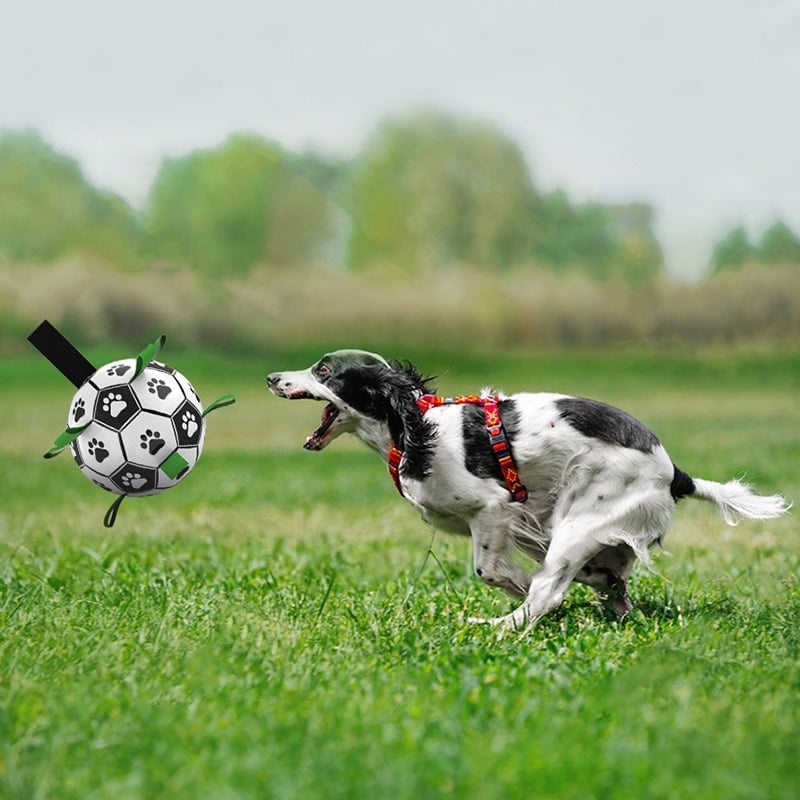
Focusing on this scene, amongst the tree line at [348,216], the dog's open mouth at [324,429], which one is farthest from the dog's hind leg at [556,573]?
the tree line at [348,216]

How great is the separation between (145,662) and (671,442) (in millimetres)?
10898

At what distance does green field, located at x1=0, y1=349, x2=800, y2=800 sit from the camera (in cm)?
322

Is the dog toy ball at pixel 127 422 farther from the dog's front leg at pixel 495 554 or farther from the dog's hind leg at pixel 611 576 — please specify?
the dog's hind leg at pixel 611 576

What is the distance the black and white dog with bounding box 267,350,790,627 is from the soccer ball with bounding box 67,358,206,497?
1.47 feet

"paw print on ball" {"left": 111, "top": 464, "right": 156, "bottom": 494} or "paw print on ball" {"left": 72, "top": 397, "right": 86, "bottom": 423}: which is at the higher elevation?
"paw print on ball" {"left": 72, "top": 397, "right": 86, "bottom": 423}

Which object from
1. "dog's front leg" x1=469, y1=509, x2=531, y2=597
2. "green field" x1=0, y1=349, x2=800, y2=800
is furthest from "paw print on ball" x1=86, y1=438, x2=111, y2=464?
"dog's front leg" x1=469, y1=509, x2=531, y2=597

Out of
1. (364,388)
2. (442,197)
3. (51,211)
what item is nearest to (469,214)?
(442,197)

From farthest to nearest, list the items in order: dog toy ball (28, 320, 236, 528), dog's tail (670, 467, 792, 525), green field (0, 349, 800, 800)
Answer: dog's tail (670, 467, 792, 525) → dog toy ball (28, 320, 236, 528) → green field (0, 349, 800, 800)

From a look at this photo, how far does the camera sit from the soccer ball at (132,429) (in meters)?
5.10

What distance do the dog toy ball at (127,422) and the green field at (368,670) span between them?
0.58 meters

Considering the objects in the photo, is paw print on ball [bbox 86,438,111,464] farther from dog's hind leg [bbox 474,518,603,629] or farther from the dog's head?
dog's hind leg [bbox 474,518,603,629]

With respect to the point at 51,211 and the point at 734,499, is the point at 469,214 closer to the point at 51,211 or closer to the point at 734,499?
the point at 51,211

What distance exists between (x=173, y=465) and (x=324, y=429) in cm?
65

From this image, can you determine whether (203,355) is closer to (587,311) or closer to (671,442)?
(587,311)
